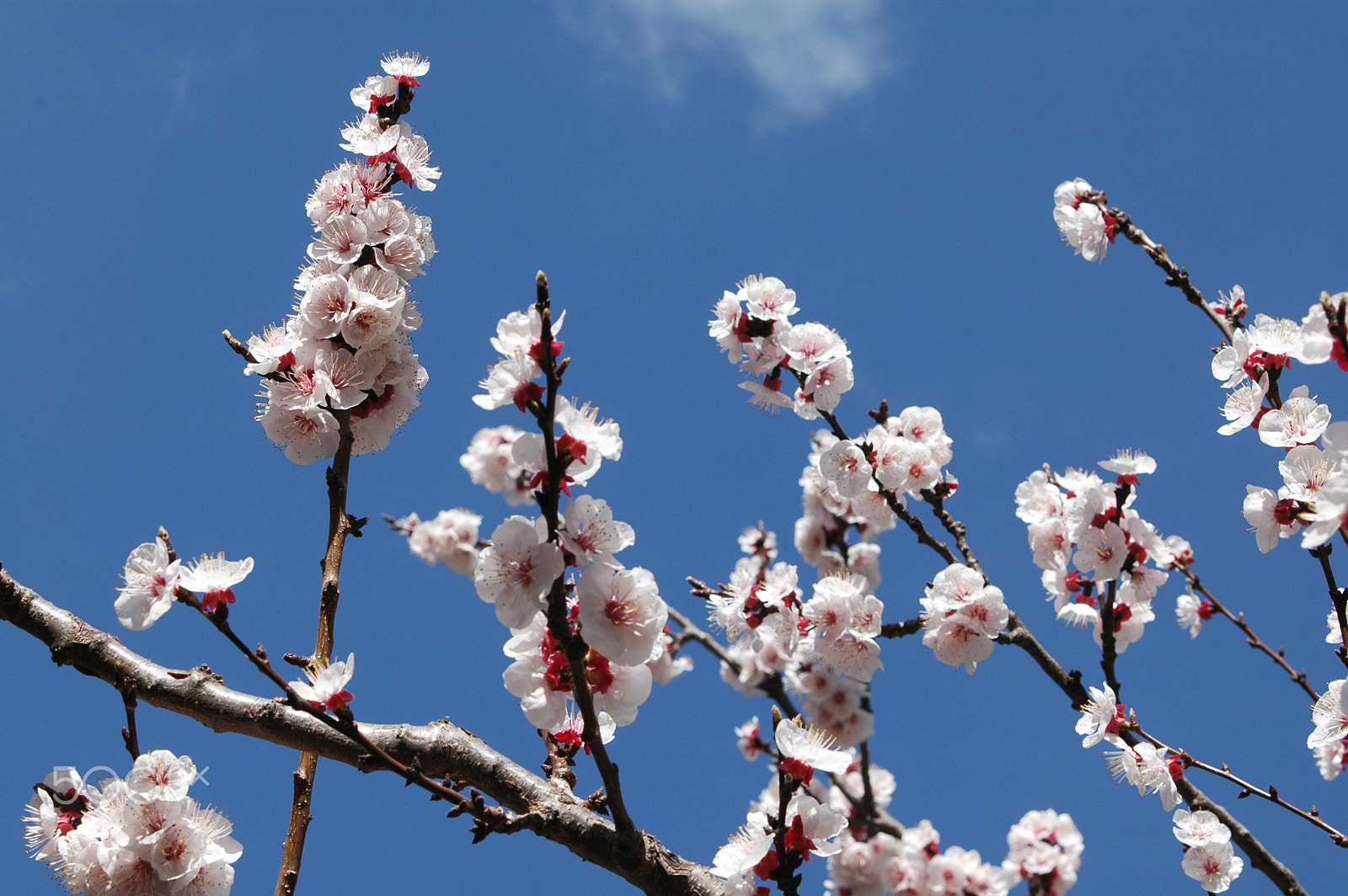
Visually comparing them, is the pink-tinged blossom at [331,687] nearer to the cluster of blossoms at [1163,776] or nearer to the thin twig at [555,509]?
the thin twig at [555,509]

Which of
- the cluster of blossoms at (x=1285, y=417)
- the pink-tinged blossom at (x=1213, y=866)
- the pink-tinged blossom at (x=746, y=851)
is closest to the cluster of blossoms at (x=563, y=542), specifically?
the pink-tinged blossom at (x=746, y=851)

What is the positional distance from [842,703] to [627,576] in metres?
4.35

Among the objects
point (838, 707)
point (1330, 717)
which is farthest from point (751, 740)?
point (1330, 717)

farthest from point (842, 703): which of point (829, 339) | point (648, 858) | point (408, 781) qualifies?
point (408, 781)

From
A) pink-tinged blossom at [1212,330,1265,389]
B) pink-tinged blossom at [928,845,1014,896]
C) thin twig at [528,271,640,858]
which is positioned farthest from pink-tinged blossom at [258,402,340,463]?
pink-tinged blossom at [928,845,1014,896]

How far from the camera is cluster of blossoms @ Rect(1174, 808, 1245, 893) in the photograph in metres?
3.53

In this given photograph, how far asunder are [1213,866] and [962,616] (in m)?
1.43

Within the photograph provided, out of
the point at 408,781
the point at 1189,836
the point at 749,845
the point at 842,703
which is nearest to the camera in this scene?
the point at 408,781

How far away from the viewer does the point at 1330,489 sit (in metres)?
2.08

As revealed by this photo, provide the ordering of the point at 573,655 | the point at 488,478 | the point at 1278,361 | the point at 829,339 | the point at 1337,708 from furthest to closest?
1. the point at 488,478
2. the point at 829,339
3. the point at 1278,361
4. the point at 1337,708
5. the point at 573,655

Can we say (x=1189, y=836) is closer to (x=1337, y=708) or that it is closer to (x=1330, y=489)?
(x=1337, y=708)

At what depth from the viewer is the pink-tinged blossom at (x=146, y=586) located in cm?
218

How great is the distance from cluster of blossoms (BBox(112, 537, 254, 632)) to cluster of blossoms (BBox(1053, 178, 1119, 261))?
3960mm

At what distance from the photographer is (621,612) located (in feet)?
6.63
